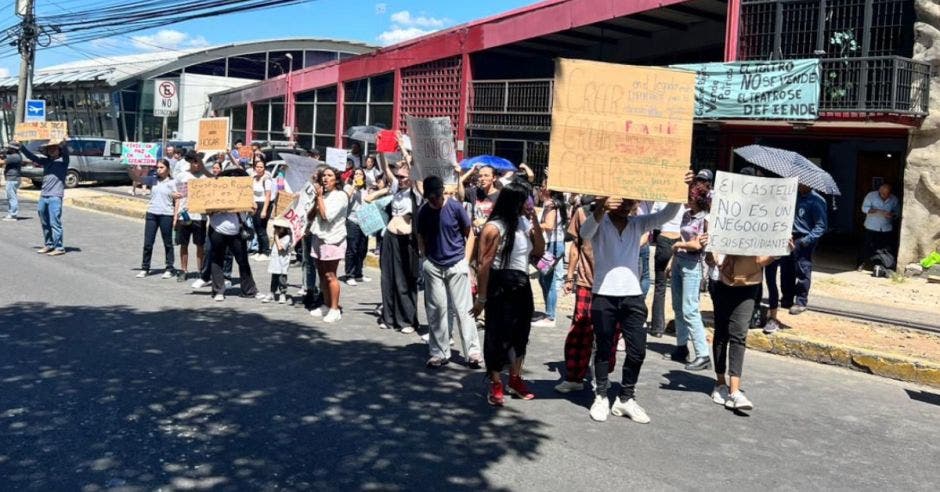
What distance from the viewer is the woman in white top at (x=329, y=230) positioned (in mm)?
8594

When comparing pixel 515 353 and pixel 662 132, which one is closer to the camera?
pixel 662 132

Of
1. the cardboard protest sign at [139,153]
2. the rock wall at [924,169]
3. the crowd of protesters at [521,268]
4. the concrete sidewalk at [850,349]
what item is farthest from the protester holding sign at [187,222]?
the cardboard protest sign at [139,153]

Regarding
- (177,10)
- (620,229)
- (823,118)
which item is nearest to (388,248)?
(620,229)

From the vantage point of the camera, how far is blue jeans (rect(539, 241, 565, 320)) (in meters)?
8.88

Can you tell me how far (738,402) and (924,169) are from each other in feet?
31.5

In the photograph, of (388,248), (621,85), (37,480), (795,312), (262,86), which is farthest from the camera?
(262,86)

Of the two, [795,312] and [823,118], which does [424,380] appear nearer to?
[795,312]

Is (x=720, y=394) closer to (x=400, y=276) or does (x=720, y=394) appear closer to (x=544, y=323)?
(x=544, y=323)

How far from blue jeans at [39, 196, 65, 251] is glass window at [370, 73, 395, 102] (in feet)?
40.9

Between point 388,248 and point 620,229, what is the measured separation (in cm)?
343

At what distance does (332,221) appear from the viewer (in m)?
8.59

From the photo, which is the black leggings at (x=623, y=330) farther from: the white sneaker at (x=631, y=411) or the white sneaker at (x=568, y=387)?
the white sneaker at (x=568, y=387)

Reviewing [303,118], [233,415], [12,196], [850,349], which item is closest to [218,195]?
[233,415]

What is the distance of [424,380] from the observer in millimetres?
6594
